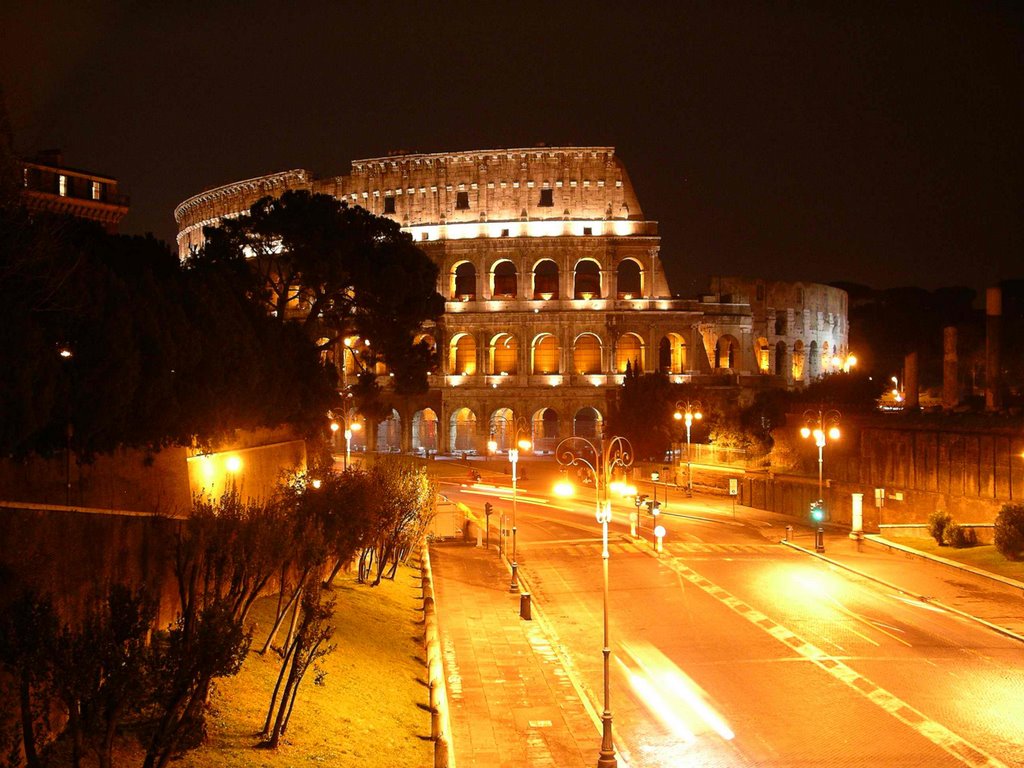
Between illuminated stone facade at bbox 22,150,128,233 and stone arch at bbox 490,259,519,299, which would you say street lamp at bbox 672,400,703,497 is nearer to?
stone arch at bbox 490,259,519,299

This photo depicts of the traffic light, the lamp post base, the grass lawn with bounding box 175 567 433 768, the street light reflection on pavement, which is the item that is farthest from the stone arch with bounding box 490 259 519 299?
the lamp post base

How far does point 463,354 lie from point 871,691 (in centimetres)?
5775

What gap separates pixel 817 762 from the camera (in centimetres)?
1531

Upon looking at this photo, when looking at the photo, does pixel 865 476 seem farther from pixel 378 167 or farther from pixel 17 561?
pixel 378 167

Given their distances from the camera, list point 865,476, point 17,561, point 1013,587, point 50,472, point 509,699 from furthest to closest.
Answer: point 865,476, point 1013,587, point 509,699, point 50,472, point 17,561

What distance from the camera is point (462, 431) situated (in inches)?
2896

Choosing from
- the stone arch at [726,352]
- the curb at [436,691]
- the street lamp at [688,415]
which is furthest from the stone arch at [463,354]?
the curb at [436,691]

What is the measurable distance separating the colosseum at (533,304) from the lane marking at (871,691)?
44.0 m

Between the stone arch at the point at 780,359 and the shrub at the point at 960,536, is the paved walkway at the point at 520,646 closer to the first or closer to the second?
the shrub at the point at 960,536

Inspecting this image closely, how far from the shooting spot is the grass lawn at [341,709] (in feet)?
43.1

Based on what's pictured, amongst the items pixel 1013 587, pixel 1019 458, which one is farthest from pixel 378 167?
pixel 1013 587

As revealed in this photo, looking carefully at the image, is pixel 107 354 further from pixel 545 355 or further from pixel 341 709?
pixel 545 355

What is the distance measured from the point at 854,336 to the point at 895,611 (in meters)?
85.5

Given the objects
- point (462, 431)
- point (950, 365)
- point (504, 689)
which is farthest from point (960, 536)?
point (462, 431)
